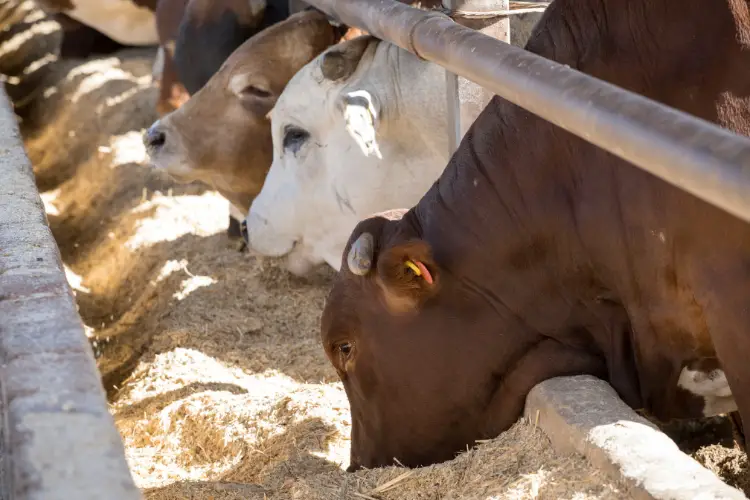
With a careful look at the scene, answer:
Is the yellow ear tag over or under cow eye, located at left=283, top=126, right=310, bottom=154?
over

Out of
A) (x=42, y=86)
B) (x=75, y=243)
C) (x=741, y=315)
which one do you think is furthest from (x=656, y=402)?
(x=42, y=86)

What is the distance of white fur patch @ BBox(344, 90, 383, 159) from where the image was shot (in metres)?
3.88

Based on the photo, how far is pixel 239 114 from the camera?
4949mm

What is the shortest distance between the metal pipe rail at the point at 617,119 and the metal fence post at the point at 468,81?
0.81 meters

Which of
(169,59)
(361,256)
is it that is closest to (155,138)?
(169,59)

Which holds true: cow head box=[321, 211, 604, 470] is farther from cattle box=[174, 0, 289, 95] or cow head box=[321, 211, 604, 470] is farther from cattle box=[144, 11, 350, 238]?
cattle box=[174, 0, 289, 95]

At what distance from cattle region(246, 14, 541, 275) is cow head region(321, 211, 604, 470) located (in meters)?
0.99

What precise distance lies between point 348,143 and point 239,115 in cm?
101

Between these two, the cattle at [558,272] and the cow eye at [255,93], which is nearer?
the cattle at [558,272]

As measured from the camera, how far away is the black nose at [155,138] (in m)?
4.98

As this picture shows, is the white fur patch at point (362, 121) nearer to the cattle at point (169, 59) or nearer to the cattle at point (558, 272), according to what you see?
the cattle at point (558, 272)

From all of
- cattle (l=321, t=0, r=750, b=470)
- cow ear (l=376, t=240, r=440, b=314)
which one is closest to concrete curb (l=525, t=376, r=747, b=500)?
cattle (l=321, t=0, r=750, b=470)

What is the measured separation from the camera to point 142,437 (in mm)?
3973

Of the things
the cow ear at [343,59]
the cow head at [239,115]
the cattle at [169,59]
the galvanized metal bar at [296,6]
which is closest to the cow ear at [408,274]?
the cow ear at [343,59]
